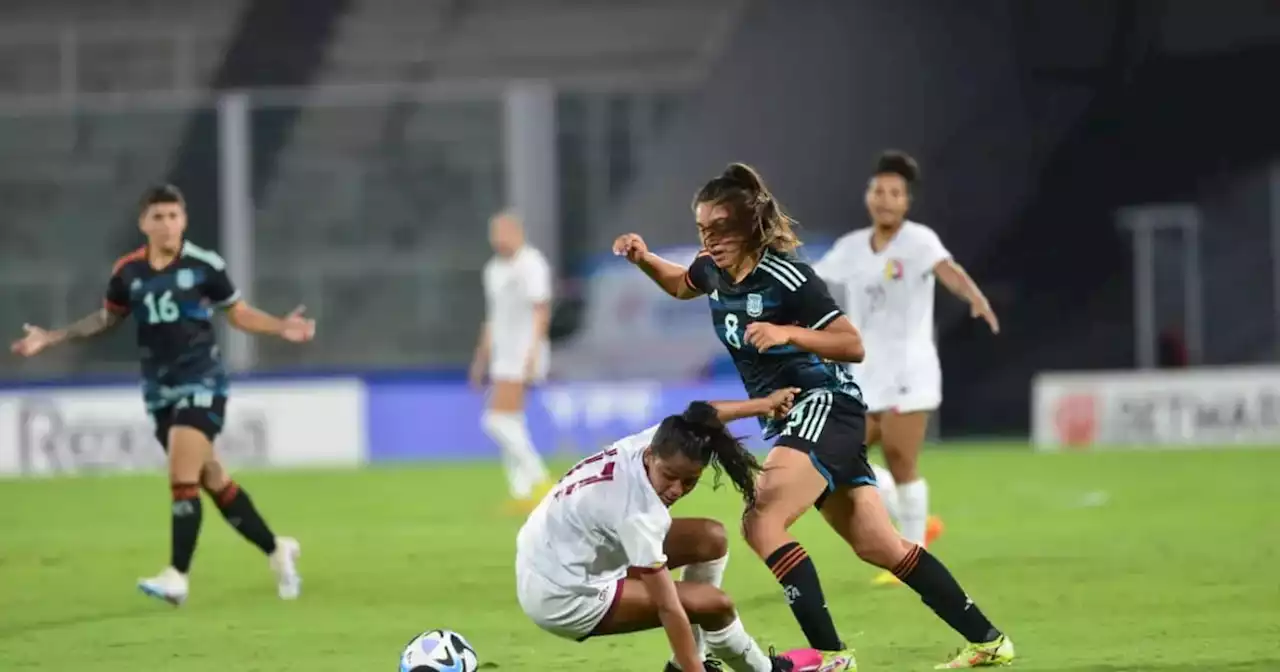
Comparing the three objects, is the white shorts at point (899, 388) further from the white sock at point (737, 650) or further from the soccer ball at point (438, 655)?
the soccer ball at point (438, 655)

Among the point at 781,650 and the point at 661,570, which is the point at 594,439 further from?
the point at 661,570

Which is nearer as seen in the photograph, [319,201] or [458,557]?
[458,557]

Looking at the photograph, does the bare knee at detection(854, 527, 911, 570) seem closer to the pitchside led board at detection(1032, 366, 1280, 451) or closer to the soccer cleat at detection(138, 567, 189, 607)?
the soccer cleat at detection(138, 567, 189, 607)

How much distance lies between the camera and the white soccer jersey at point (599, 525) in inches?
253

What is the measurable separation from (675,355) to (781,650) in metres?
13.9

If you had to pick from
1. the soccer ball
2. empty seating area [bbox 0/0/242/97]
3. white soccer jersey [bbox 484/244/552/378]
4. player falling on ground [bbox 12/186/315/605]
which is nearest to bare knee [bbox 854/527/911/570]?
the soccer ball

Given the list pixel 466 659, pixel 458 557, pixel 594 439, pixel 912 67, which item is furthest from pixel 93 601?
pixel 912 67

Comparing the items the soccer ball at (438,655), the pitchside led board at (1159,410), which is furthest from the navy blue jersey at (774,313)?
the pitchside led board at (1159,410)

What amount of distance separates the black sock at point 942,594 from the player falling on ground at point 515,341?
317 inches

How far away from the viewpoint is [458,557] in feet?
38.9

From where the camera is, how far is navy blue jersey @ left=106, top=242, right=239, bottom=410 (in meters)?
10.0

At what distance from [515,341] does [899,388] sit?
19.9 feet

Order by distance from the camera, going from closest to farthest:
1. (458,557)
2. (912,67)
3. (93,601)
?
(93,601)
(458,557)
(912,67)

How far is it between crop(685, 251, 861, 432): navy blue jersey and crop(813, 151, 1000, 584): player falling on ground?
2.77m
